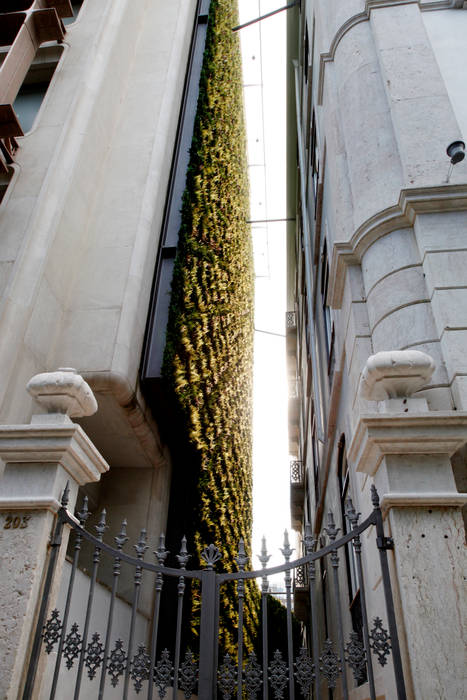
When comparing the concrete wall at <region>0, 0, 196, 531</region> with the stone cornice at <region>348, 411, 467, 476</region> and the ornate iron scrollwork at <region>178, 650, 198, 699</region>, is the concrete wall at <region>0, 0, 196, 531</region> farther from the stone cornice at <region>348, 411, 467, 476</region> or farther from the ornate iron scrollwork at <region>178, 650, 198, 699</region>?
the stone cornice at <region>348, 411, 467, 476</region>

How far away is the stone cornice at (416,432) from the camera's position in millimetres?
4301

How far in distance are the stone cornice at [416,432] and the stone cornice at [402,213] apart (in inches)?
136

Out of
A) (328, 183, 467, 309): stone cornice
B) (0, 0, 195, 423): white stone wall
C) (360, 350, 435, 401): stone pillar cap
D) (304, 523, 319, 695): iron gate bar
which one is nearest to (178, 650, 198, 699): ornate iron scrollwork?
(304, 523, 319, 695): iron gate bar

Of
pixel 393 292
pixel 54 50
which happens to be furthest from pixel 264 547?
pixel 54 50

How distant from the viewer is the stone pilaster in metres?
3.70

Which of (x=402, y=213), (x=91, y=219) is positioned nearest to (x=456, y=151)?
(x=402, y=213)

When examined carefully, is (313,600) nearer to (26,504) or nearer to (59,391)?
(26,504)

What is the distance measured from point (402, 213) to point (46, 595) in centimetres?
564

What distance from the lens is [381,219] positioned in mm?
7215

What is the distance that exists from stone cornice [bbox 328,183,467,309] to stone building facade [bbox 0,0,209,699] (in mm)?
4135

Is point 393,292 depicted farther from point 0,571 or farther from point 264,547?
point 0,571

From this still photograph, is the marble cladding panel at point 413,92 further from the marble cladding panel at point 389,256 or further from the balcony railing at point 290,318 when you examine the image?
the balcony railing at point 290,318

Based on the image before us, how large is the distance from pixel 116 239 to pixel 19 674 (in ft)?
27.1

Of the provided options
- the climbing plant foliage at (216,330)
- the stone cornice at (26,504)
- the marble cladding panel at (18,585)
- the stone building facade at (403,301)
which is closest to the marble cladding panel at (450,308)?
the stone building facade at (403,301)
